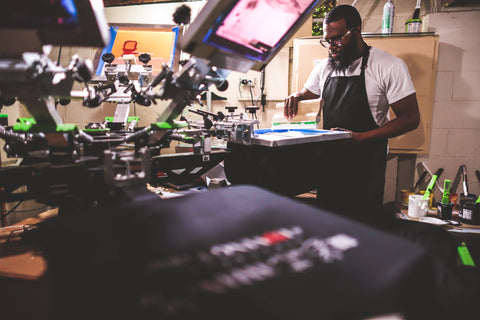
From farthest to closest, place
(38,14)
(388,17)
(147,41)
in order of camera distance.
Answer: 1. (388,17)
2. (147,41)
3. (38,14)

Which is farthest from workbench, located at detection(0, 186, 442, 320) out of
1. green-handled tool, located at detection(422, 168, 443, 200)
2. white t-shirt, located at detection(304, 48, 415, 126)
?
green-handled tool, located at detection(422, 168, 443, 200)

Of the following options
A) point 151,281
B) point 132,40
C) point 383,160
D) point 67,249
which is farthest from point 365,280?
point 132,40

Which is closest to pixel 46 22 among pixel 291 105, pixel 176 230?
pixel 176 230

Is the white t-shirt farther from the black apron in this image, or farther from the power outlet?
the power outlet

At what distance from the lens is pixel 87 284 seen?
0.36m

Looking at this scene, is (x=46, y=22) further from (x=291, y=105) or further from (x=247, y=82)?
(x=247, y=82)

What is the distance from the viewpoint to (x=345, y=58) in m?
1.96

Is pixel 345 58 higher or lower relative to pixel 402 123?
higher

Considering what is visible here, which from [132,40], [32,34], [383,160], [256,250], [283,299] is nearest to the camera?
[283,299]

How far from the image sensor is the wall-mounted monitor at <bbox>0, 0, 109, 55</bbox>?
1.76ft

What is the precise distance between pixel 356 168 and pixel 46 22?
1.73 metres

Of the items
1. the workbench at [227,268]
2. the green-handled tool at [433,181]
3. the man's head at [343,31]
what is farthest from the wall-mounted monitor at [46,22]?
the green-handled tool at [433,181]

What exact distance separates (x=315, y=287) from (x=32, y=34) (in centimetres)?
74

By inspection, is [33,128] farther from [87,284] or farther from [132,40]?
[132,40]
